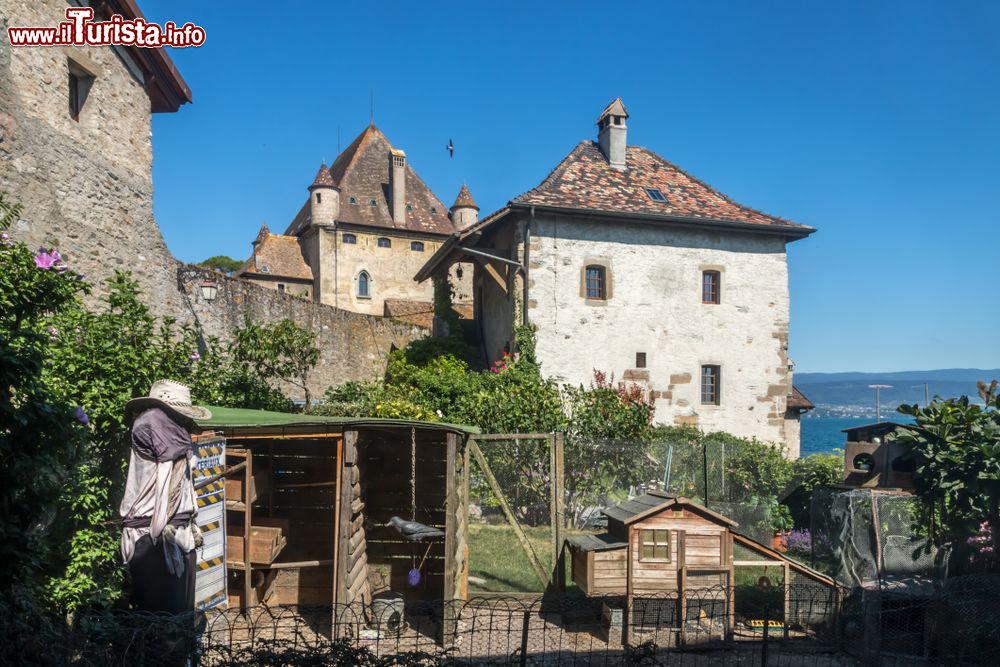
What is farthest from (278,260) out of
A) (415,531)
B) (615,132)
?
(415,531)

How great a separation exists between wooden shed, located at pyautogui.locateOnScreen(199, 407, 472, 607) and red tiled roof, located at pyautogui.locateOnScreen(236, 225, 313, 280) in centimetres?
3359

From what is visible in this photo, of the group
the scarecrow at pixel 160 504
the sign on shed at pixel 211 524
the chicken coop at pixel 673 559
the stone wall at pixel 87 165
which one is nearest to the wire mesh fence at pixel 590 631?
the chicken coop at pixel 673 559

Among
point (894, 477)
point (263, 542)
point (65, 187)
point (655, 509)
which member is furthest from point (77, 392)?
point (894, 477)

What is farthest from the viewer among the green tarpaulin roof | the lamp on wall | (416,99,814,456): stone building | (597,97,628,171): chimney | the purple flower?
(597,97,628,171): chimney

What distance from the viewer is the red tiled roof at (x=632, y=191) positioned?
19.3 meters

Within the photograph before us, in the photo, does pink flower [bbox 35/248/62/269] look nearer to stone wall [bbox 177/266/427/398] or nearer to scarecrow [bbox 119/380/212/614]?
scarecrow [bbox 119/380/212/614]

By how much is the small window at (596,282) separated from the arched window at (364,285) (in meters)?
25.5

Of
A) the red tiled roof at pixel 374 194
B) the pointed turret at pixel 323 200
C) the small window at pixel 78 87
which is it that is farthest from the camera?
the red tiled roof at pixel 374 194

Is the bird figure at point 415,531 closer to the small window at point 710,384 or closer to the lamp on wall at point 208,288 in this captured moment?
the lamp on wall at point 208,288

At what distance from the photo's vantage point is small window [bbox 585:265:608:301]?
63.5 ft

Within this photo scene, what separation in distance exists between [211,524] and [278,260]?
37427mm

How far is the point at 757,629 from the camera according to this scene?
848 cm

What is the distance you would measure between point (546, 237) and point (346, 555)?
490 inches

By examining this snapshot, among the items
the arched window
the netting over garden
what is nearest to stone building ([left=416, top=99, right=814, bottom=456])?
the netting over garden
